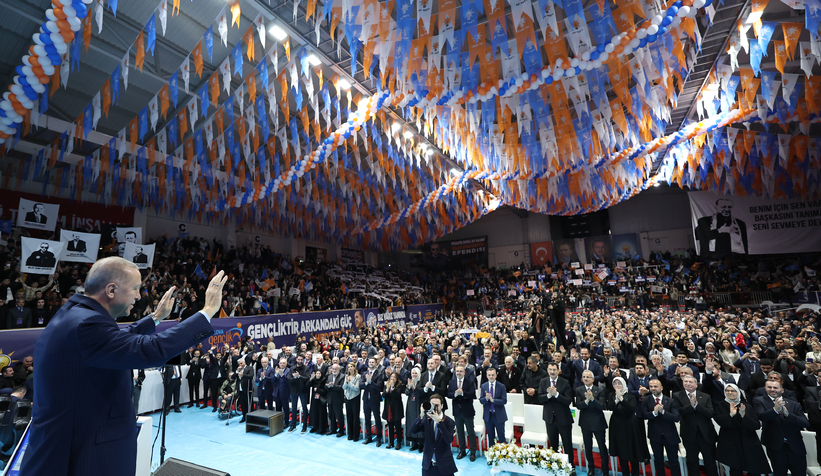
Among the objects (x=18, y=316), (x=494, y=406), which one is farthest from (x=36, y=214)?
(x=494, y=406)

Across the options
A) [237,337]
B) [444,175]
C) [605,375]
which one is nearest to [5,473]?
[605,375]

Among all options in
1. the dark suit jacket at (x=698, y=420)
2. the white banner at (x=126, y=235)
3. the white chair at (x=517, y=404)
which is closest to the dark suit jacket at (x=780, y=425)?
the dark suit jacket at (x=698, y=420)

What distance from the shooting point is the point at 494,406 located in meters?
7.84

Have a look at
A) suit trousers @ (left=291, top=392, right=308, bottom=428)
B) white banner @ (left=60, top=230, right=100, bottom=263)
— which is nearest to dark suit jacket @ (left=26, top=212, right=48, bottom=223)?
white banner @ (left=60, top=230, right=100, bottom=263)

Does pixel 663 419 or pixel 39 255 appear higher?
pixel 39 255

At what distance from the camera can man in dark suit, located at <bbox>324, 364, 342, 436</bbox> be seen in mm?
9406

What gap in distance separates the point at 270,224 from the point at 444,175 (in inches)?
470

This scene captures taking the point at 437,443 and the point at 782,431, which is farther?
the point at 437,443

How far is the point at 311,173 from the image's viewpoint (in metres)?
18.6

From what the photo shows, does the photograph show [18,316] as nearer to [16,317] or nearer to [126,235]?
[16,317]

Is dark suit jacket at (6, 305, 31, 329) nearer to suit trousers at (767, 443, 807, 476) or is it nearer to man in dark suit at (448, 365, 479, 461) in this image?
man in dark suit at (448, 365, 479, 461)

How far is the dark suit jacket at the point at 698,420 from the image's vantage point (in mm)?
6094

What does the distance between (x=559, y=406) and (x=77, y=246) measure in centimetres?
1540

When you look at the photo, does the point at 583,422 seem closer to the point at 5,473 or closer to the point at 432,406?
the point at 432,406
